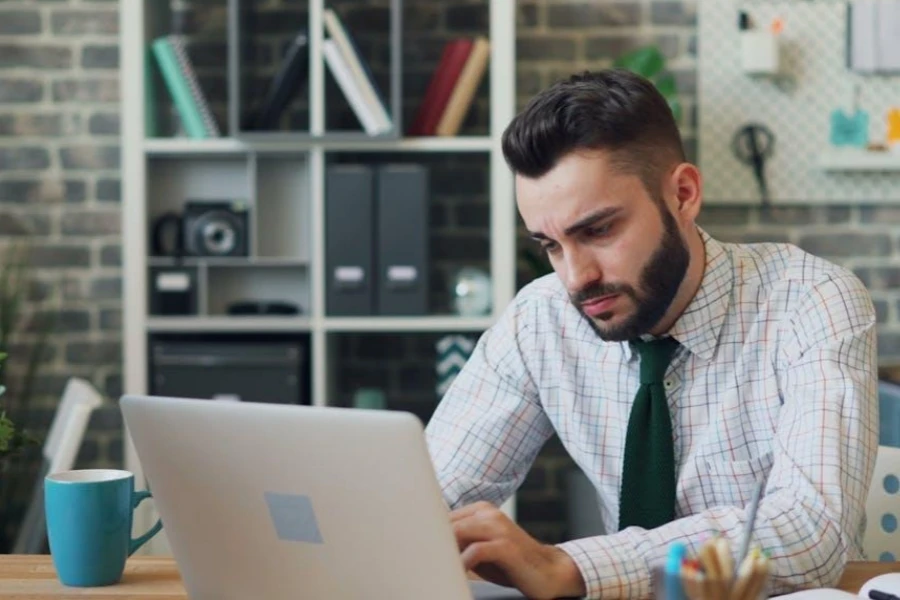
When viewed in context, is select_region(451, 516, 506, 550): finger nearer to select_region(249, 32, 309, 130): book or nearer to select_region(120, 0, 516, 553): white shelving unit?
select_region(120, 0, 516, 553): white shelving unit

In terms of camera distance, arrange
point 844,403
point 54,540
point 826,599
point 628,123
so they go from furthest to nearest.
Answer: point 628,123, point 844,403, point 54,540, point 826,599

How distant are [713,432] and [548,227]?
36 centimetres

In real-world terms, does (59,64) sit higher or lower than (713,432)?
higher

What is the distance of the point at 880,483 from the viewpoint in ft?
6.35

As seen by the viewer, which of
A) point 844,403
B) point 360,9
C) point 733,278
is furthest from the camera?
point 360,9

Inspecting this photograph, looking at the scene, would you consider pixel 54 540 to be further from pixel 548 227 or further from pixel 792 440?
pixel 792 440

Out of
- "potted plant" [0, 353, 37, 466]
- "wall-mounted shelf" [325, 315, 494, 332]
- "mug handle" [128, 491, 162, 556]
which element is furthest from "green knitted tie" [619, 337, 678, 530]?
"wall-mounted shelf" [325, 315, 494, 332]

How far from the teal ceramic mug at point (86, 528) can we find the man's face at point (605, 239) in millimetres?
605

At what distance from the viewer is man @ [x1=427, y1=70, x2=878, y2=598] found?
1622 millimetres

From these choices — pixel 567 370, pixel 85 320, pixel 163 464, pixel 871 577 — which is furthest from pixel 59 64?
pixel 871 577

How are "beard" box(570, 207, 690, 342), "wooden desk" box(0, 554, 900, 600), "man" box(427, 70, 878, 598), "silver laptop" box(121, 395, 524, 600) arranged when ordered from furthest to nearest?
"beard" box(570, 207, 690, 342) → "man" box(427, 70, 878, 598) → "wooden desk" box(0, 554, 900, 600) → "silver laptop" box(121, 395, 524, 600)

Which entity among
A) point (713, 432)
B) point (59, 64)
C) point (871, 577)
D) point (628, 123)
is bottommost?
point (871, 577)

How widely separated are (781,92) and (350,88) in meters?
1.16

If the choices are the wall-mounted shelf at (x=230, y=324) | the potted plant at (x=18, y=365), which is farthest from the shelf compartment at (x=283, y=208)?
the potted plant at (x=18, y=365)
